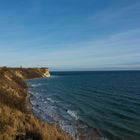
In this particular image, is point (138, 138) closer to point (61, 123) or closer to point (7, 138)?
point (61, 123)

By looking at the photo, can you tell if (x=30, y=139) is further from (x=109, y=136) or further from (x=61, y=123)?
(x=61, y=123)

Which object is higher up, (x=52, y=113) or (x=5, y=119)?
(x=5, y=119)

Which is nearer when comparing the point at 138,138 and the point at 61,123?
the point at 138,138

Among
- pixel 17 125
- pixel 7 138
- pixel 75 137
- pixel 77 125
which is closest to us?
pixel 7 138

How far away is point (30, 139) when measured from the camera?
582 inches

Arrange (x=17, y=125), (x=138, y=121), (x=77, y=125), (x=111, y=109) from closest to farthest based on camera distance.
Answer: (x=17, y=125), (x=77, y=125), (x=138, y=121), (x=111, y=109)

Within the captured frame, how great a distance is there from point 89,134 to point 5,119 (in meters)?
9.35

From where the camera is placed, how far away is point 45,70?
176625 millimetres

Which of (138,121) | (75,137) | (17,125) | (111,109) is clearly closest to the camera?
(17,125)

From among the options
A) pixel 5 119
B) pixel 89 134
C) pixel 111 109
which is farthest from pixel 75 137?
pixel 111 109

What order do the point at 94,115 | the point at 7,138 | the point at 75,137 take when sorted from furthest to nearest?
1. the point at 94,115
2. the point at 75,137
3. the point at 7,138

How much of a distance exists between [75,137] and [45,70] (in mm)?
155344

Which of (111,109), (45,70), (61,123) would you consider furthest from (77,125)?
(45,70)

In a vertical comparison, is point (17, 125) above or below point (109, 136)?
above
